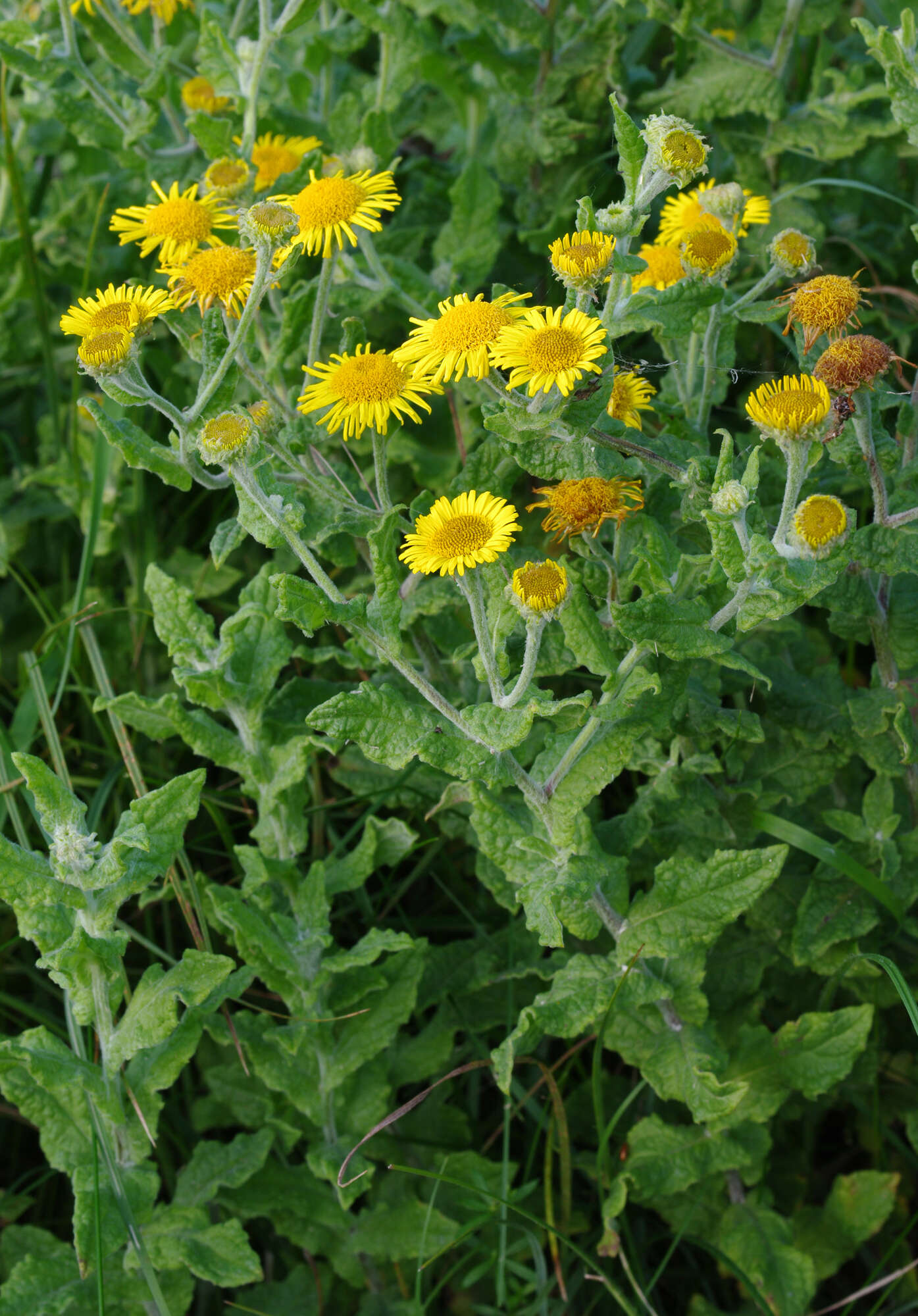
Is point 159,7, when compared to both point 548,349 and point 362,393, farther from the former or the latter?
point 548,349

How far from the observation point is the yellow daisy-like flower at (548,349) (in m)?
1.42

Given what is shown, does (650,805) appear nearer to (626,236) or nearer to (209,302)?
(626,236)

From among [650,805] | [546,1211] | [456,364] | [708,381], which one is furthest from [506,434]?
[546,1211]

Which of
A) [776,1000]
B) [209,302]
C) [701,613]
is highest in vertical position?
[209,302]

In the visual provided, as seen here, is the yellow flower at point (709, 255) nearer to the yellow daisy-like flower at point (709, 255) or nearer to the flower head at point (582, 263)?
the yellow daisy-like flower at point (709, 255)

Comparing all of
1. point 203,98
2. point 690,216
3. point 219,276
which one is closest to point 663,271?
point 690,216

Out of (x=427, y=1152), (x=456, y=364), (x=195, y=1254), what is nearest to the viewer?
(x=456, y=364)

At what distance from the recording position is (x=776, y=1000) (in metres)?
2.29

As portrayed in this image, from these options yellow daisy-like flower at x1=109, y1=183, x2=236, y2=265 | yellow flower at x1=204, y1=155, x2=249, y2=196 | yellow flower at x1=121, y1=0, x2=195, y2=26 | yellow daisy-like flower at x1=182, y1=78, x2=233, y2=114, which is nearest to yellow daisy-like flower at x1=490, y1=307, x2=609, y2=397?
yellow daisy-like flower at x1=109, y1=183, x2=236, y2=265

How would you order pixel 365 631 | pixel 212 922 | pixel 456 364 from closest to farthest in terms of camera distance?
pixel 456 364, pixel 365 631, pixel 212 922

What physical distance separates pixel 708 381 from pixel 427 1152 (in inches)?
55.2

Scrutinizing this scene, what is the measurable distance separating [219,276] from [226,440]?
42 centimetres

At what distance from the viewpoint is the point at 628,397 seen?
1.76 m

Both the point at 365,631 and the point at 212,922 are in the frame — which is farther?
the point at 212,922
